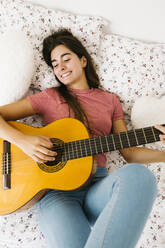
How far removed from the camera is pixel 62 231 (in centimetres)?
84

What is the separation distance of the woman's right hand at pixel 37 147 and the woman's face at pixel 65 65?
375 millimetres

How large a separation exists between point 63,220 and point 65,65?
76 centimetres

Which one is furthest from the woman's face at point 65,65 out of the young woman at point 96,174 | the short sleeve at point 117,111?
the short sleeve at point 117,111

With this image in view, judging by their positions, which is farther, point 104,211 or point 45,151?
point 45,151

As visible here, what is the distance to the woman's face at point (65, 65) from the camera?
1.17 metres

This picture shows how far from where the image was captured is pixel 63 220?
86cm

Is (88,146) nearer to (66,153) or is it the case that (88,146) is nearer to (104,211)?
(66,153)

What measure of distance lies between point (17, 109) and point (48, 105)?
16 centimetres

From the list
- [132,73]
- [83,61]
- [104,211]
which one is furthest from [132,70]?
[104,211]

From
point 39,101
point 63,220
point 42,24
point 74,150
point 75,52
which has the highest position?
point 42,24

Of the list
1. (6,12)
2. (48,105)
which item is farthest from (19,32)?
(48,105)

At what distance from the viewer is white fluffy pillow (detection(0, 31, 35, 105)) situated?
1146mm

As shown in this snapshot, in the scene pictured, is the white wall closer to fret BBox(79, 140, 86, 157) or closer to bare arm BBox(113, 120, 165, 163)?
bare arm BBox(113, 120, 165, 163)

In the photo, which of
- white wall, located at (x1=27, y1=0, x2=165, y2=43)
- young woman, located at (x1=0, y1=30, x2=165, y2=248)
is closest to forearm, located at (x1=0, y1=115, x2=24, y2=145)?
young woman, located at (x1=0, y1=30, x2=165, y2=248)
